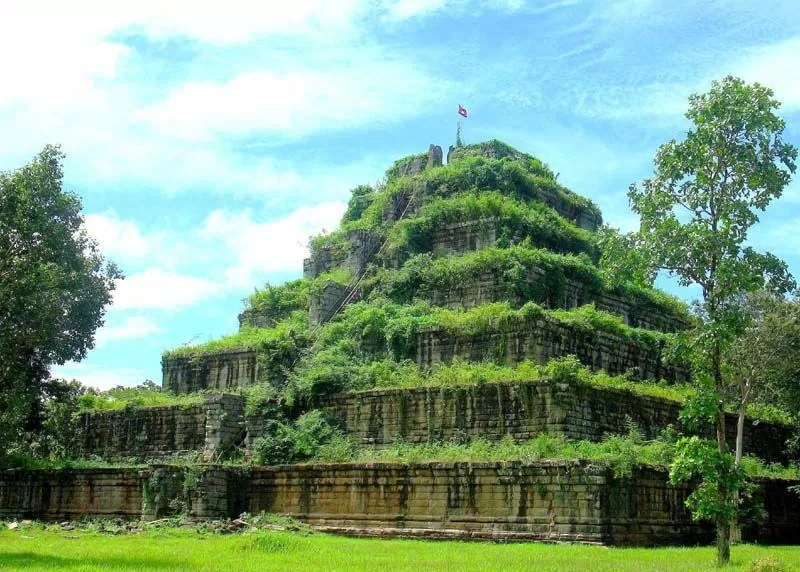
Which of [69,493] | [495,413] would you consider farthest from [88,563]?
[69,493]

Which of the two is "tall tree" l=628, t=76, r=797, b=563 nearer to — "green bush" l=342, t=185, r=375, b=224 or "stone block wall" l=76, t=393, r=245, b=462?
"stone block wall" l=76, t=393, r=245, b=462

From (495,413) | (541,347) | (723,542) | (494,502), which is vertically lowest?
(723,542)

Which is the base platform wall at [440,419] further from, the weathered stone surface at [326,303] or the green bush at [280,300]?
the green bush at [280,300]

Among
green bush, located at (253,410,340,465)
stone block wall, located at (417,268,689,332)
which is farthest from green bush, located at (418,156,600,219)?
green bush, located at (253,410,340,465)

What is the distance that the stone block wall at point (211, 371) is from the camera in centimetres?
3158

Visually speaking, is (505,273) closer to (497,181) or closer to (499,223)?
(499,223)

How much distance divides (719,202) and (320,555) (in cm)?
962

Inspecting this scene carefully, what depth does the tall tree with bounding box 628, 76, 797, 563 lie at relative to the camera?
16.5m

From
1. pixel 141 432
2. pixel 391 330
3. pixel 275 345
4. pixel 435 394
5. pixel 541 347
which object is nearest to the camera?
pixel 435 394

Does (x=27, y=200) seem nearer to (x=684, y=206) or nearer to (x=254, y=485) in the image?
(x=254, y=485)

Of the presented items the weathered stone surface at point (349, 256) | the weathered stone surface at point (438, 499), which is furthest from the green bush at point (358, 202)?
the weathered stone surface at point (438, 499)

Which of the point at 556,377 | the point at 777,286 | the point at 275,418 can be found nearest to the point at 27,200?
the point at 275,418

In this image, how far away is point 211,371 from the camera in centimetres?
3266

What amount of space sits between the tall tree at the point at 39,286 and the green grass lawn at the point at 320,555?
431 cm
